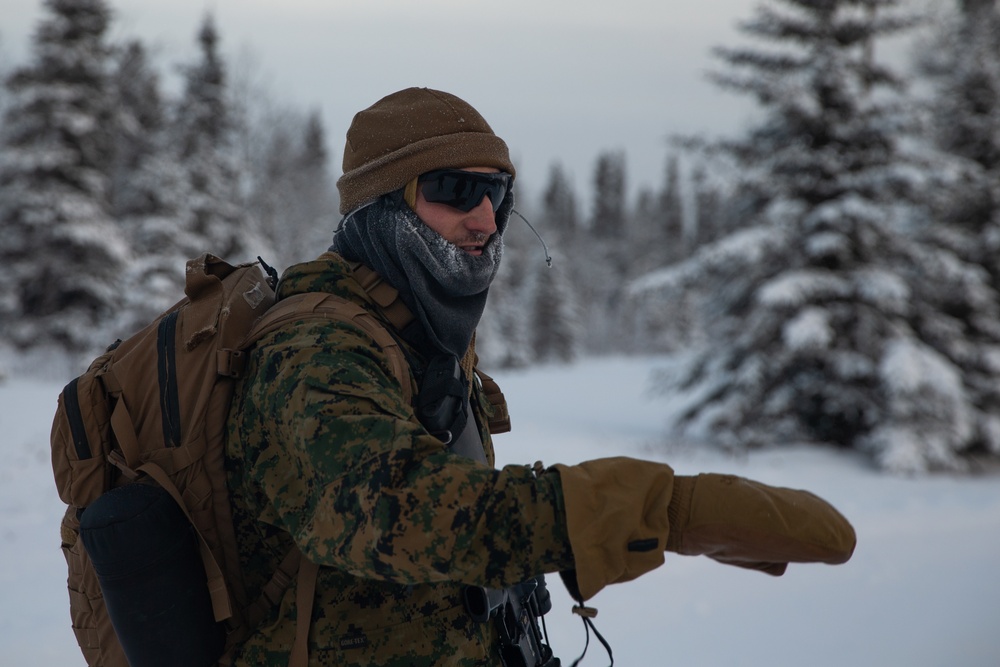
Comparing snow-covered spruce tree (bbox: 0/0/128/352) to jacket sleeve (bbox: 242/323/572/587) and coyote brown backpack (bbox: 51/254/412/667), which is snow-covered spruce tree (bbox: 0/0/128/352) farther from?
jacket sleeve (bbox: 242/323/572/587)

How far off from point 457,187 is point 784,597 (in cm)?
474

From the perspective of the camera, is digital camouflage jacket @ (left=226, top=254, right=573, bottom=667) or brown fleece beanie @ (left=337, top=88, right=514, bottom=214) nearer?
digital camouflage jacket @ (left=226, top=254, right=573, bottom=667)

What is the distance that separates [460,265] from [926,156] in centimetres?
1141

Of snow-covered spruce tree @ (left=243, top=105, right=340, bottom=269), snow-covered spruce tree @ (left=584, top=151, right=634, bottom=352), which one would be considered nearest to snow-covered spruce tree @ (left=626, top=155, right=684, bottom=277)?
snow-covered spruce tree @ (left=584, top=151, right=634, bottom=352)

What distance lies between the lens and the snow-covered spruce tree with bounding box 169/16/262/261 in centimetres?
1814

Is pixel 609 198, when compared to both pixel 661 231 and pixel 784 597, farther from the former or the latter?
pixel 784 597

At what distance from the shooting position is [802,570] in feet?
19.3

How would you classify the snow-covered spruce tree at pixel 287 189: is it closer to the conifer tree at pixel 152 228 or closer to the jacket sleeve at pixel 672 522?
the conifer tree at pixel 152 228

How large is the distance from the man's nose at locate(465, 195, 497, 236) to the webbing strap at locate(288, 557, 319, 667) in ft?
3.06

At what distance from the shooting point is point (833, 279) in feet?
35.3

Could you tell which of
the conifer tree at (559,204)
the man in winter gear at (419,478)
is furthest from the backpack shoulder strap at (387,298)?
the conifer tree at (559,204)

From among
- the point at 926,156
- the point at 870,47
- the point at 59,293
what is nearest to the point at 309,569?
the point at 926,156

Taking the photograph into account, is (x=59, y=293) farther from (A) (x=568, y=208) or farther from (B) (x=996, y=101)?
(A) (x=568, y=208)

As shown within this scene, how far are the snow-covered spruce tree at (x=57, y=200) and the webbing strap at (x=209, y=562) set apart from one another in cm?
1810
